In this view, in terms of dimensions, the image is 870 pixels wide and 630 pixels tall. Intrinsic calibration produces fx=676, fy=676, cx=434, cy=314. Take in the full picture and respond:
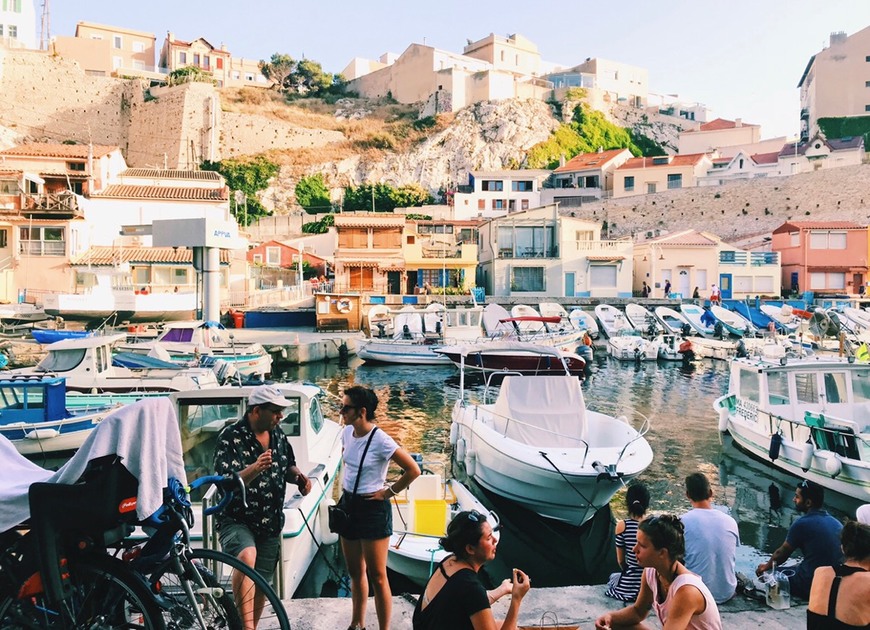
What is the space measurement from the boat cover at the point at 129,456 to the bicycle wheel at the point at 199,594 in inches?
17.0

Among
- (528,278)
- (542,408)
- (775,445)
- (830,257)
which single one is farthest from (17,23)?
(775,445)

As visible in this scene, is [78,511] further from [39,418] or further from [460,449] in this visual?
[39,418]

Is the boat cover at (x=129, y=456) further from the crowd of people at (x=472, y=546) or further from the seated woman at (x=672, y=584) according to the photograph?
the seated woman at (x=672, y=584)

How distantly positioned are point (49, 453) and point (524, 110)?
77584mm

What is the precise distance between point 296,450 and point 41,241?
1411 inches

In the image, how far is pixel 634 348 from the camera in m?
32.3

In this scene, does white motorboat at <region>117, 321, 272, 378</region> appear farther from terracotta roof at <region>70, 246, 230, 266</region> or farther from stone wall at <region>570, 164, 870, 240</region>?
stone wall at <region>570, 164, 870, 240</region>

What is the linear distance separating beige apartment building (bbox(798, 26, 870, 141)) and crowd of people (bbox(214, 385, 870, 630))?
262 feet

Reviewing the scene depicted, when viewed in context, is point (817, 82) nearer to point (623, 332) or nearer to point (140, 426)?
point (623, 332)

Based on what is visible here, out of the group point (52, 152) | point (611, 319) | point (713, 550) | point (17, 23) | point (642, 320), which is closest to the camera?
point (713, 550)

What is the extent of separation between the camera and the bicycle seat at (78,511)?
3213 mm

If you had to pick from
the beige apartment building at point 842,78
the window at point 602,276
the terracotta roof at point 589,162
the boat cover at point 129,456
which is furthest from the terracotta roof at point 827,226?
the boat cover at point 129,456

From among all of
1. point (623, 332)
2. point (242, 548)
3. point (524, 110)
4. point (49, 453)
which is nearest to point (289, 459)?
point (242, 548)

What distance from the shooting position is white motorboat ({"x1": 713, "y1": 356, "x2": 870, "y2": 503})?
11359 mm
